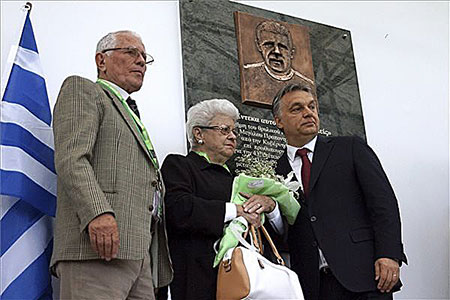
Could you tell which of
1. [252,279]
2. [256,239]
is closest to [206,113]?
[256,239]

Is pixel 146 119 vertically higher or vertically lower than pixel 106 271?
higher

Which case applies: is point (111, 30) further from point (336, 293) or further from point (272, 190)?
point (336, 293)

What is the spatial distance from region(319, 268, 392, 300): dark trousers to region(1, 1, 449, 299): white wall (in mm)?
1064

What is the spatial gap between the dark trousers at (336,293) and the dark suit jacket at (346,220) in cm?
3

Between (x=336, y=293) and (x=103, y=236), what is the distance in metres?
0.95

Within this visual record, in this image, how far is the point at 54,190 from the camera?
2779 mm

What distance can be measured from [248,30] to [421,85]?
48.0 inches

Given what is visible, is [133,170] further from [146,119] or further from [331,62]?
[331,62]

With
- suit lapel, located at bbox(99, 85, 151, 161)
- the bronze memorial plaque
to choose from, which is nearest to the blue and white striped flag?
suit lapel, located at bbox(99, 85, 151, 161)

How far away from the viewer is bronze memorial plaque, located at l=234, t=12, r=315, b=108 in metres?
3.75

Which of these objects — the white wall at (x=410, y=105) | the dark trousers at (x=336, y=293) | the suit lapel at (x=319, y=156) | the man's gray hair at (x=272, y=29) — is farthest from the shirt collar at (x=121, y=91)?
the white wall at (x=410, y=105)

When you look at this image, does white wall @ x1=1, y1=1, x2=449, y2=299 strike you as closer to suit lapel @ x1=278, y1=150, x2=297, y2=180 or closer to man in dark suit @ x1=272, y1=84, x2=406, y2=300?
suit lapel @ x1=278, y1=150, x2=297, y2=180

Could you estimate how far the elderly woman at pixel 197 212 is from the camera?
262cm

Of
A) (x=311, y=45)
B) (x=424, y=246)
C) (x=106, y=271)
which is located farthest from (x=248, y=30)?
(x=106, y=271)
